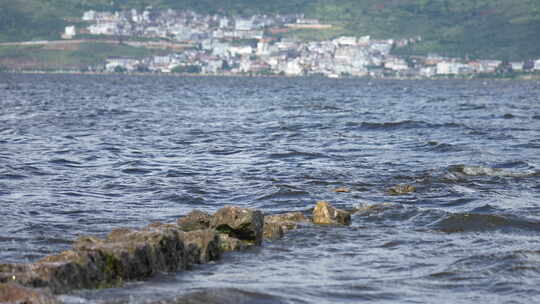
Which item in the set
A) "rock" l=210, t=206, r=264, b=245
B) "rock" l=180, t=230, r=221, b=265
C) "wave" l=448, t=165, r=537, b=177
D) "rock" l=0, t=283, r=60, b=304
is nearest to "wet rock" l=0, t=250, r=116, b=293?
"rock" l=0, t=283, r=60, b=304

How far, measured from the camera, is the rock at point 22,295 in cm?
779

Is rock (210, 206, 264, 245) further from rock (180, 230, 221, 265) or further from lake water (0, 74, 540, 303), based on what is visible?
rock (180, 230, 221, 265)

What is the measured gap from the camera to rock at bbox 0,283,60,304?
779cm

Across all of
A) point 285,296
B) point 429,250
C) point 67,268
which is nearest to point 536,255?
point 429,250

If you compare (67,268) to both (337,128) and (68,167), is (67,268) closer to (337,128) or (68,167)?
(68,167)

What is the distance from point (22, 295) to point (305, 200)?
1153cm

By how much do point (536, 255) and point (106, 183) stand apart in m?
12.1

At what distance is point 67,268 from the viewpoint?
9.53 meters

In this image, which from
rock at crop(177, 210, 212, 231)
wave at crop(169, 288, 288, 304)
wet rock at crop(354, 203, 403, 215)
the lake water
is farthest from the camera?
wet rock at crop(354, 203, 403, 215)

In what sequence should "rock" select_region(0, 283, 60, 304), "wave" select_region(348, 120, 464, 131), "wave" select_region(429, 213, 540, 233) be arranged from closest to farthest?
"rock" select_region(0, 283, 60, 304) < "wave" select_region(429, 213, 540, 233) < "wave" select_region(348, 120, 464, 131)

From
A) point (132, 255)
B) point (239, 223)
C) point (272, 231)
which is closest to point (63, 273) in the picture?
point (132, 255)

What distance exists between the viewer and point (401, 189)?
20.2m

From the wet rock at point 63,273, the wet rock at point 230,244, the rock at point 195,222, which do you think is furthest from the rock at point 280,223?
the wet rock at point 63,273

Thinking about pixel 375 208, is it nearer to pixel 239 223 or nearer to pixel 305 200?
pixel 305 200
